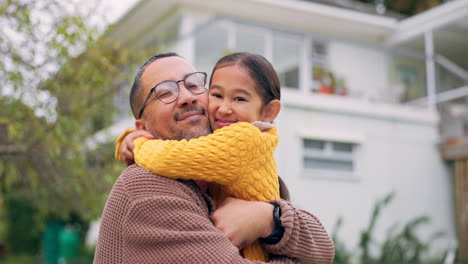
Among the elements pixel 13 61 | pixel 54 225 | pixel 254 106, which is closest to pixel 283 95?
pixel 13 61

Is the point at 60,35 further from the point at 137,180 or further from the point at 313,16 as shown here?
the point at 313,16

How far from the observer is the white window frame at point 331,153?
36.7 ft

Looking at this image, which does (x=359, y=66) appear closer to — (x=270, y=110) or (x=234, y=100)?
(x=270, y=110)

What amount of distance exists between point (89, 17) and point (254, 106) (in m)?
5.05

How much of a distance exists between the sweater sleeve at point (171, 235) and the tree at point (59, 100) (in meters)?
3.99

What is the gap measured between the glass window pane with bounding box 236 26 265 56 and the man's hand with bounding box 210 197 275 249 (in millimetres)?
11694

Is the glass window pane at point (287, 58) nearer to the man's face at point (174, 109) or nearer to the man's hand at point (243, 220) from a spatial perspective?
the man's face at point (174, 109)

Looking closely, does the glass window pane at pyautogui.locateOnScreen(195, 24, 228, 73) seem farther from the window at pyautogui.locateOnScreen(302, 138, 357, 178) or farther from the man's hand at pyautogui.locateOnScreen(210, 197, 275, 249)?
the man's hand at pyautogui.locateOnScreen(210, 197, 275, 249)

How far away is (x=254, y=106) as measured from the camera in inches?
86.2

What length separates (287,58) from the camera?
15.6m

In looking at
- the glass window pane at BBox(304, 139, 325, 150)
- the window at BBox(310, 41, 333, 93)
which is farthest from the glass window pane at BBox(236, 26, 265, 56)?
the glass window pane at BBox(304, 139, 325, 150)

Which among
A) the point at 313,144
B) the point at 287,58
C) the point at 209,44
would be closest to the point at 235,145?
the point at 313,144

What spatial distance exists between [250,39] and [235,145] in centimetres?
1282

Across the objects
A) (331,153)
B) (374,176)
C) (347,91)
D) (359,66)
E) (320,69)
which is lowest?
(374,176)
